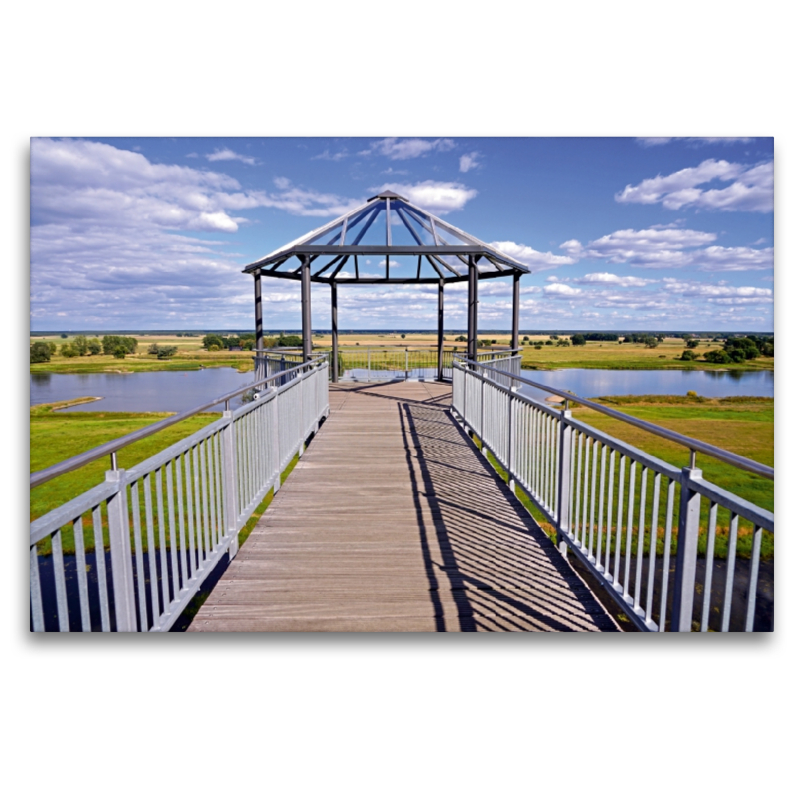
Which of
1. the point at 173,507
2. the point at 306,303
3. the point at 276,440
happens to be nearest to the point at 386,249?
the point at 306,303

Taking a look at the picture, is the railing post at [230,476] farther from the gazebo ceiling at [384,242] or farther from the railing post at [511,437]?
the gazebo ceiling at [384,242]

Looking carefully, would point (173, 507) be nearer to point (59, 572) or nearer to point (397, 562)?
point (59, 572)

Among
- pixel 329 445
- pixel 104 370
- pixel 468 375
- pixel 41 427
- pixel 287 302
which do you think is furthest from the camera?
pixel 287 302

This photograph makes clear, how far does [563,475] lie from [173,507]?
2354mm

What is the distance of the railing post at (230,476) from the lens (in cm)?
332

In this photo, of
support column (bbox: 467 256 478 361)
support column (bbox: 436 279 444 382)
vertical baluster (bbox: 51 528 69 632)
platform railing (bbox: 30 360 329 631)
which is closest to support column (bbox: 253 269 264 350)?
support column (bbox: 467 256 478 361)

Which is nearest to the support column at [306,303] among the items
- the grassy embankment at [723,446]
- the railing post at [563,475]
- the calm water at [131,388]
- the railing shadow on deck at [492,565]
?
the calm water at [131,388]

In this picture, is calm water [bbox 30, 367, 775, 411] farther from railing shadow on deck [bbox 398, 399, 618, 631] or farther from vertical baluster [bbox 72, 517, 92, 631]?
railing shadow on deck [bbox 398, 399, 618, 631]

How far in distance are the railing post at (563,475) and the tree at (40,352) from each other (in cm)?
388

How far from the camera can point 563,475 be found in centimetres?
352

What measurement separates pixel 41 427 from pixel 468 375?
15.8 ft
